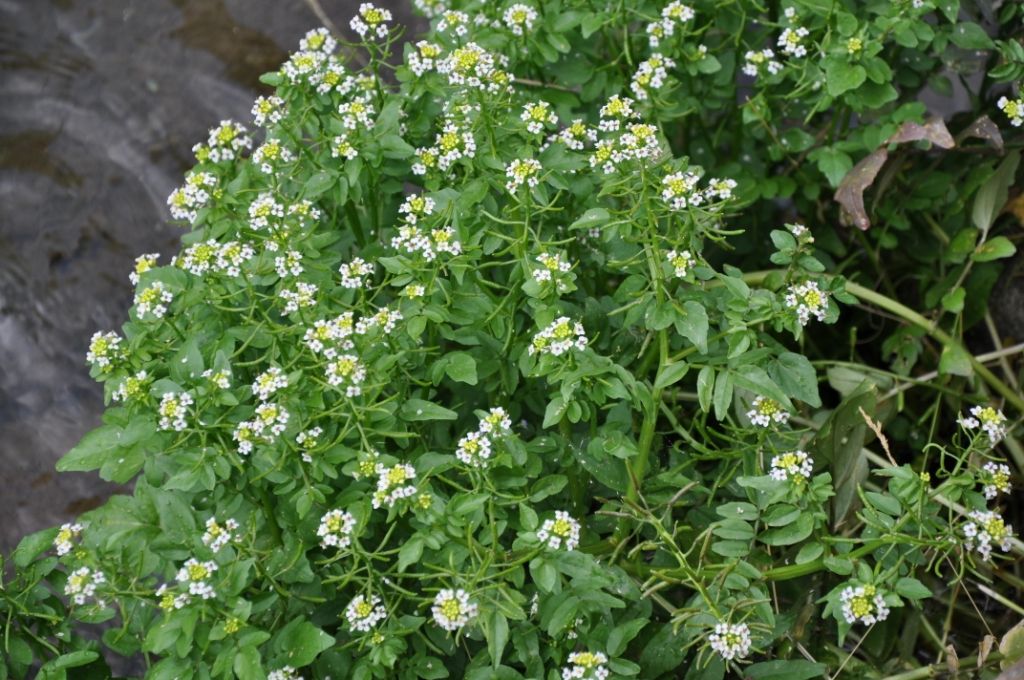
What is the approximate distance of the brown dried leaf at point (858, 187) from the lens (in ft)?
8.32

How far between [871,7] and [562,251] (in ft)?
3.37

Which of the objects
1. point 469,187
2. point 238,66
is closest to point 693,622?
point 469,187

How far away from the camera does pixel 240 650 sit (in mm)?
1884

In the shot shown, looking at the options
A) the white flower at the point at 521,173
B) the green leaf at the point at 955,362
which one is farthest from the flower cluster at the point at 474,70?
the green leaf at the point at 955,362

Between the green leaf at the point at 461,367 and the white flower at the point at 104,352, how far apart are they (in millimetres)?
570

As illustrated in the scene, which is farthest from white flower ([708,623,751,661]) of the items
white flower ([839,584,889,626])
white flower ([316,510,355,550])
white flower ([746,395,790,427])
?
white flower ([316,510,355,550])

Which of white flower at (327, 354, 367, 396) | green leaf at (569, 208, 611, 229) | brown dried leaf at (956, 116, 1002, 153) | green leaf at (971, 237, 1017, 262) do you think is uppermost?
white flower at (327, 354, 367, 396)

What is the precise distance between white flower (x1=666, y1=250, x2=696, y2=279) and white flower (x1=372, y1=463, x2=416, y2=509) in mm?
547

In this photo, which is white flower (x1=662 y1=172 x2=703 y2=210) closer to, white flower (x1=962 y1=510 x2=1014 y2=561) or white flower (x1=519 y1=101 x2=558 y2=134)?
white flower (x1=519 y1=101 x2=558 y2=134)

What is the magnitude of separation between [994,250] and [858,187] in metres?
0.39

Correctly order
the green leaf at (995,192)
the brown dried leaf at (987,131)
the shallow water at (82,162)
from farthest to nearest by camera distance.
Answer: the shallow water at (82,162) → the green leaf at (995,192) → the brown dried leaf at (987,131)

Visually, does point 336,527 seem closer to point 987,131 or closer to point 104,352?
point 104,352

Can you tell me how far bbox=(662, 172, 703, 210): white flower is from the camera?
1.94 meters

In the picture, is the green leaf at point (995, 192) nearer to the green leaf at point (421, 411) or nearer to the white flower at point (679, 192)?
the white flower at point (679, 192)
